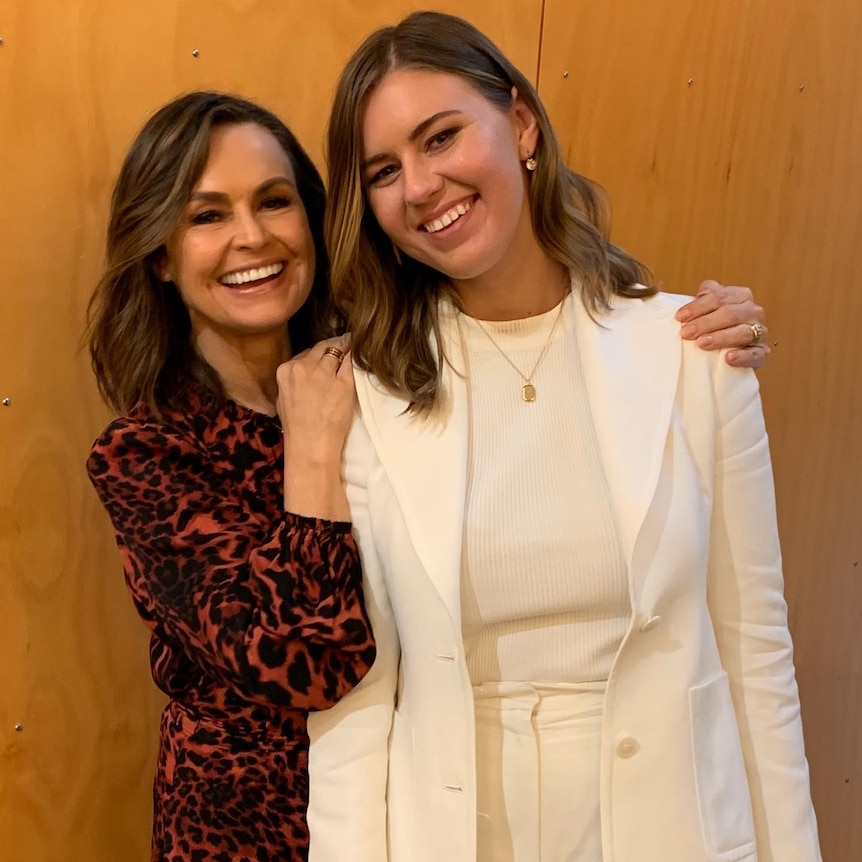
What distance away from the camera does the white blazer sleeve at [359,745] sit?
1.20 metres

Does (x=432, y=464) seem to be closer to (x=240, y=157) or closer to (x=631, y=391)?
(x=631, y=391)

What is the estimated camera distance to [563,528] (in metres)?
1.18

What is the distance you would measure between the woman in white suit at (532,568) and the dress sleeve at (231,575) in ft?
0.25

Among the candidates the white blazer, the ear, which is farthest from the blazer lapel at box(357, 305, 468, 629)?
the ear

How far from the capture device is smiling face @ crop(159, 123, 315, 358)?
132 cm

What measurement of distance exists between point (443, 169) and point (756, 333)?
495 millimetres

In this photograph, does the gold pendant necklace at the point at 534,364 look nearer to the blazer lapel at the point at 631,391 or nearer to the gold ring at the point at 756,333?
the blazer lapel at the point at 631,391

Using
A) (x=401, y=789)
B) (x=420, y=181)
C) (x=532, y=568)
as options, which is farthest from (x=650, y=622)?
(x=420, y=181)

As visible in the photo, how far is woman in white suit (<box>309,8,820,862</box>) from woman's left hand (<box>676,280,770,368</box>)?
2 cm

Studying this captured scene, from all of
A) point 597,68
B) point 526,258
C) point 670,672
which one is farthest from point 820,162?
point 670,672

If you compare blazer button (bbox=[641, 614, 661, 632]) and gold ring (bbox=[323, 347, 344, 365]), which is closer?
blazer button (bbox=[641, 614, 661, 632])

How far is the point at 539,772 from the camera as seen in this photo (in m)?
1.18

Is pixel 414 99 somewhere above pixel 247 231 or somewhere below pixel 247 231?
above

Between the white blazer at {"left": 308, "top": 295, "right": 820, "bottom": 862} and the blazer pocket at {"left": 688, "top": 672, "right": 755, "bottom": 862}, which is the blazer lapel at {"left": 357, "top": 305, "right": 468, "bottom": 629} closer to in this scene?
the white blazer at {"left": 308, "top": 295, "right": 820, "bottom": 862}
